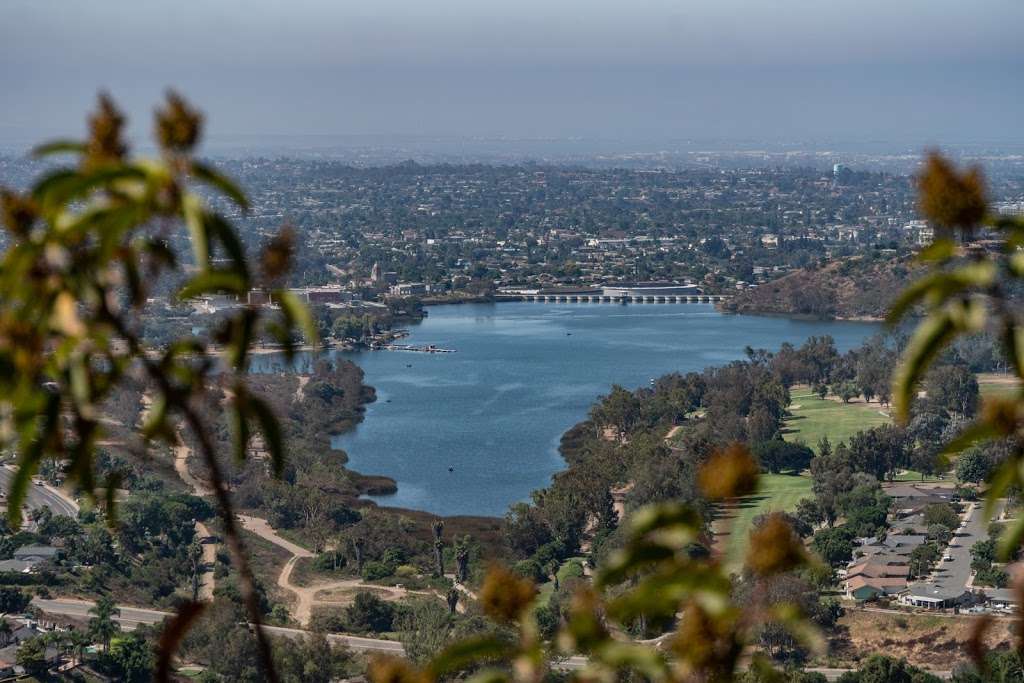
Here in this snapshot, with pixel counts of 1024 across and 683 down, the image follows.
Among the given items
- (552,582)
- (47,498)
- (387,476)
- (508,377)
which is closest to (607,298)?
(508,377)

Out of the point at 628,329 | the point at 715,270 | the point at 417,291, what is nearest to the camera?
the point at 628,329

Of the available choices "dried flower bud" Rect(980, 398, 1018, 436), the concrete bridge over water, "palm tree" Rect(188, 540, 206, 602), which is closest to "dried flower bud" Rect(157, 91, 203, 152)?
"dried flower bud" Rect(980, 398, 1018, 436)

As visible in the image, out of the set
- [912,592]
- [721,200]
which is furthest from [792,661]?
[721,200]

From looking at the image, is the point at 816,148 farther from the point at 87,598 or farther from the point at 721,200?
the point at 87,598

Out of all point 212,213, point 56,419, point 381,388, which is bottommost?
point 381,388

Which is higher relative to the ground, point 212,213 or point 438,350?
point 212,213

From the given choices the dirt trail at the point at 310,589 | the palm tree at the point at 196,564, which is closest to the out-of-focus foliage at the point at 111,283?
the dirt trail at the point at 310,589

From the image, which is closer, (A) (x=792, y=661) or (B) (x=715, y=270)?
(A) (x=792, y=661)

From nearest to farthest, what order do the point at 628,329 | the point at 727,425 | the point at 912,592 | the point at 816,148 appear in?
the point at 912,592 → the point at 727,425 → the point at 628,329 → the point at 816,148
